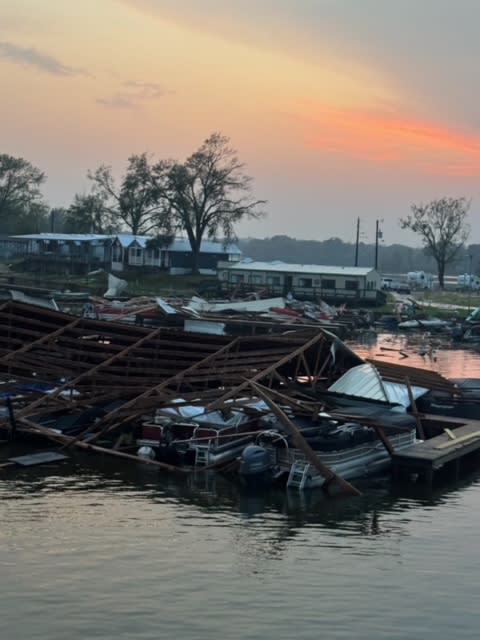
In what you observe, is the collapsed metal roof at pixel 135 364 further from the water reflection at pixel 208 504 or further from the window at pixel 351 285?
the window at pixel 351 285

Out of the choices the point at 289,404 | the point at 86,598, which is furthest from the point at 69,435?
the point at 86,598

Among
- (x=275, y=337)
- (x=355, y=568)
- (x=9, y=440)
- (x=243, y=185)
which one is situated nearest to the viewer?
(x=355, y=568)

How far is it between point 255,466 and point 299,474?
→ 4.19 feet

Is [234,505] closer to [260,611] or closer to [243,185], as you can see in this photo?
[260,611]

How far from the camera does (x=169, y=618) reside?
48.1ft

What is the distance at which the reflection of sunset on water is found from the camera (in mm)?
55500

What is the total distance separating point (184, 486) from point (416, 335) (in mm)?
56548

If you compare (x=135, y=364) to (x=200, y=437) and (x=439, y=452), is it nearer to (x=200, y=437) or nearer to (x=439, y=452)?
(x=200, y=437)

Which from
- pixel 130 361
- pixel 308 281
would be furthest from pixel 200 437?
pixel 308 281

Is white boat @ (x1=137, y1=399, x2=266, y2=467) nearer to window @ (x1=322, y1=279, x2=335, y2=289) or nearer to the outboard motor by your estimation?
the outboard motor

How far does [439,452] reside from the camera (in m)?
25.0

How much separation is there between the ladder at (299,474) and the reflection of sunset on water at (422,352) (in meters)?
30.3

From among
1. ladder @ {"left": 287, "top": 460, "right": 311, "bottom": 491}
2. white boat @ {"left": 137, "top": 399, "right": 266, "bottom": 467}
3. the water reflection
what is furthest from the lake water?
white boat @ {"left": 137, "top": 399, "right": 266, "bottom": 467}

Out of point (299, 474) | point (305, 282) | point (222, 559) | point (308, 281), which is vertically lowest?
point (222, 559)
